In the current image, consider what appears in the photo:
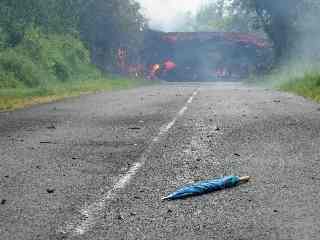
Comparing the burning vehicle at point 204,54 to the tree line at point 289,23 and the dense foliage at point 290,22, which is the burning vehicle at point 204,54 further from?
the dense foliage at point 290,22

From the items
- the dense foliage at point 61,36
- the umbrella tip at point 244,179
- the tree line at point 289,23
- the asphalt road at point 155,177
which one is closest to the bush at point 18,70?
the dense foliage at point 61,36

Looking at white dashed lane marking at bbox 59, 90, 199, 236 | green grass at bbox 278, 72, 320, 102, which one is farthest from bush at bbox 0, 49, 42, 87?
white dashed lane marking at bbox 59, 90, 199, 236

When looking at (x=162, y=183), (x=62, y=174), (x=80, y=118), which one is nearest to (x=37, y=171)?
(x=62, y=174)

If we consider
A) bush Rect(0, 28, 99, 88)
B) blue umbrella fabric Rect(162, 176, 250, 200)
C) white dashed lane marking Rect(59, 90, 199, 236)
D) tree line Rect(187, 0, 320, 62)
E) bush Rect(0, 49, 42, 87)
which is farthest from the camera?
tree line Rect(187, 0, 320, 62)

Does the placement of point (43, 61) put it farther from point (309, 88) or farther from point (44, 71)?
point (309, 88)

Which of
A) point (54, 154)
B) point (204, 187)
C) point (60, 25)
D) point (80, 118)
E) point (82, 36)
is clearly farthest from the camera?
point (82, 36)

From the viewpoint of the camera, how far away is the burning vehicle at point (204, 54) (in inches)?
2146

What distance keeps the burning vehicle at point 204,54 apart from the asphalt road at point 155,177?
43.9m

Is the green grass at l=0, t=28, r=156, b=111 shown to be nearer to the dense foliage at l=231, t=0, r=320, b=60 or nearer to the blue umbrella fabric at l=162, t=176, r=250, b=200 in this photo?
the blue umbrella fabric at l=162, t=176, r=250, b=200

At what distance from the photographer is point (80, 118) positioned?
37.9 feet

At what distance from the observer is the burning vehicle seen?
54500mm

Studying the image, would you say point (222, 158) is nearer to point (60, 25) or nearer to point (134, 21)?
point (60, 25)

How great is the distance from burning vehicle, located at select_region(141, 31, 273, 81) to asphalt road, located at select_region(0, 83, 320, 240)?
144ft

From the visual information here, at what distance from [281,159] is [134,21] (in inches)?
1519
